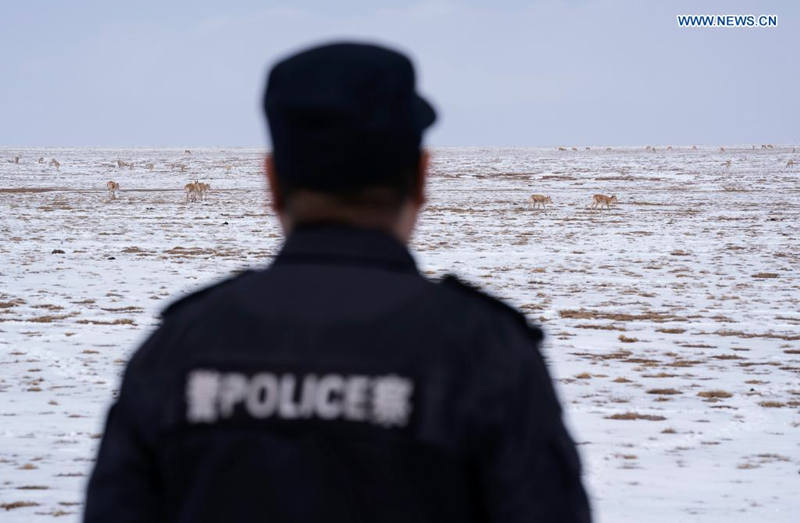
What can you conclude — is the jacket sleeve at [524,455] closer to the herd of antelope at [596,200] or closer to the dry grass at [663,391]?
the dry grass at [663,391]

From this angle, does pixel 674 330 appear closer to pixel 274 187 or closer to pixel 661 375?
pixel 661 375

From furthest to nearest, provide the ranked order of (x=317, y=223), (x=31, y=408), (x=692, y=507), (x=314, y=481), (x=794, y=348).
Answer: (x=794, y=348) → (x=31, y=408) → (x=692, y=507) → (x=317, y=223) → (x=314, y=481)

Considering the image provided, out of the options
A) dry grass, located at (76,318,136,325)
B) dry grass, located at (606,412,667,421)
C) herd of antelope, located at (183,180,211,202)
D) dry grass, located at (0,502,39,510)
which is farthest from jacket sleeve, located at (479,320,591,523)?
herd of antelope, located at (183,180,211,202)

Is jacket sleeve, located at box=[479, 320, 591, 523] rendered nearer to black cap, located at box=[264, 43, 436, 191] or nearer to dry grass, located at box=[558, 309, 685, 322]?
black cap, located at box=[264, 43, 436, 191]

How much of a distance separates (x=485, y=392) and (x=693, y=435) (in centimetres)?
602

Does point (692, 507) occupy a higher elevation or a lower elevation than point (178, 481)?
lower

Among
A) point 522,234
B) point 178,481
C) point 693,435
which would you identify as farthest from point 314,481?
point 522,234

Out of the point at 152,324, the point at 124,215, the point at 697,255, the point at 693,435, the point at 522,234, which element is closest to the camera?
the point at 693,435

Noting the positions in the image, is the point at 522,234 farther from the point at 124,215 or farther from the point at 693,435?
the point at 693,435

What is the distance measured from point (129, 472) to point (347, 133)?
1.96ft

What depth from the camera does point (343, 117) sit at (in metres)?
1.33

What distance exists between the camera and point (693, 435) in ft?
22.5

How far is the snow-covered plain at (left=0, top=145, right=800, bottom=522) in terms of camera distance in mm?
5992

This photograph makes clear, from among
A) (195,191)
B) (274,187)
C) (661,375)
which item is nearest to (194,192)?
(195,191)
